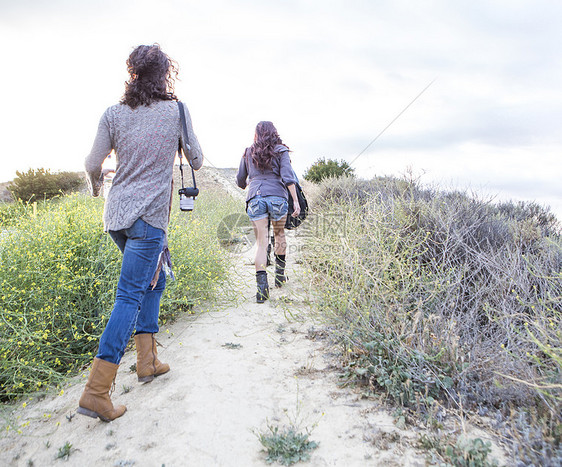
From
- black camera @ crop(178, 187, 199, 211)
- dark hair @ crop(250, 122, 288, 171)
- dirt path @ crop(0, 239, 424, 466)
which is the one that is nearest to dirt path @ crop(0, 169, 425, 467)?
dirt path @ crop(0, 239, 424, 466)

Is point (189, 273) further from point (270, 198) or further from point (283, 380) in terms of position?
point (283, 380)

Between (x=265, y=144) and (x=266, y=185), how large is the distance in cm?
48

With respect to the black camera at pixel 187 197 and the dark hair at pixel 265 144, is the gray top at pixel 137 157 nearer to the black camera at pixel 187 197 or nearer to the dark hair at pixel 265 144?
the black camera at pixel 187 197

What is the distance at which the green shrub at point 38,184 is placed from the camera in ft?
50.2

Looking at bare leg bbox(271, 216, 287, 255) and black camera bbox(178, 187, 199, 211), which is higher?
black camera bbox(178, 187, 199, 211)

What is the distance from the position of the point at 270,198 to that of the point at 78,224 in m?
2.06

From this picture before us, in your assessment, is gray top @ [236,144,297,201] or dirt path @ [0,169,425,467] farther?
gray top @ [236,144,297,201]

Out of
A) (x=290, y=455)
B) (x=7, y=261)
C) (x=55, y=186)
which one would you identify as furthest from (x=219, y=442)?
(x=55, y=186)

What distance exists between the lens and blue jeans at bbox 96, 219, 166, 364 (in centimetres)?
234

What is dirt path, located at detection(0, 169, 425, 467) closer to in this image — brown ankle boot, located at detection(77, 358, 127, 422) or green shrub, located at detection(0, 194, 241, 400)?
brown ankle boot, located at detection(77, 358, 127, 422)

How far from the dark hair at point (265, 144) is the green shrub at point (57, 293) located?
1.36 metres

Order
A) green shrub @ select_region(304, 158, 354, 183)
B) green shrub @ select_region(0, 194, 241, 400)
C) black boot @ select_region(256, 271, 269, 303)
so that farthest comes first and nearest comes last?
green shrub @ select_region(304, 158, 354, 183) < black boot @ select_region(256, 271, 269, 303) < green shrub @ select_region(0, 194, 241, 400)

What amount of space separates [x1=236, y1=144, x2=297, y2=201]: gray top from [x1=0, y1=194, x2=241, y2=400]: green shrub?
1.11 m

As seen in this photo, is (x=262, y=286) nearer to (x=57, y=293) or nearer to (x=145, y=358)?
(x=145, y=358)
